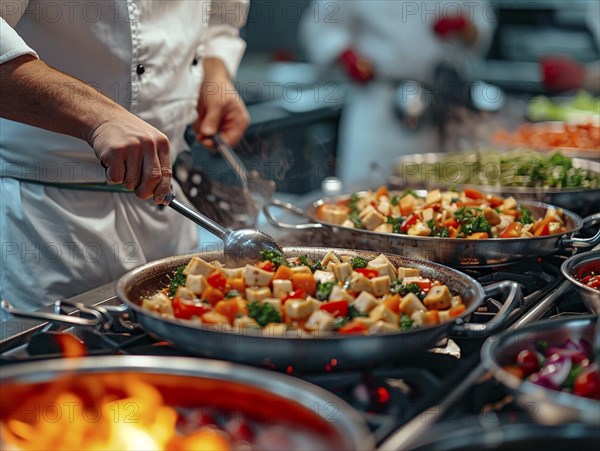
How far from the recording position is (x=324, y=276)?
57.9 inches

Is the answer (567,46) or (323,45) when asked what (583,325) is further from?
(567,46)

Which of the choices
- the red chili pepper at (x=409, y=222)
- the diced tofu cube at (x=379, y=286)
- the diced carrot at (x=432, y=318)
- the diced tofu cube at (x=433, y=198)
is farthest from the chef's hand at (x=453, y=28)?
the diced carrot at (x=432, y=318)

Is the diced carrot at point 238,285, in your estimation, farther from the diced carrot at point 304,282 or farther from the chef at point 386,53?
the chef at point 386,53

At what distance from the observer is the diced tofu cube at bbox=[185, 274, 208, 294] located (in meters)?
1.39

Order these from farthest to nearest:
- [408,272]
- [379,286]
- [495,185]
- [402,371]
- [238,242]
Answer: [495,185]
[238,242]
[408,272]
[379,286]
[402,371]

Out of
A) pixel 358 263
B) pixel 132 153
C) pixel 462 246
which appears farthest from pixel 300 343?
pixel 462 246

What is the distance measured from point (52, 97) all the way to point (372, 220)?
799mm

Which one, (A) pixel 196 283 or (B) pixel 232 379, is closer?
(B) pixel 232 379

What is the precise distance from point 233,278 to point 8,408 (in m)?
0.52

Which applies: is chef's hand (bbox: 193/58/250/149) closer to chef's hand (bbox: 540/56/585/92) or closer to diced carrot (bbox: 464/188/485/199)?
diced carrot (bbox: 464/188/485/199)

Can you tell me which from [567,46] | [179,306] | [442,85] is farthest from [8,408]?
[567,46]

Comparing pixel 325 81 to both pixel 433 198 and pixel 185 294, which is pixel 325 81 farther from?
pixel 185 294

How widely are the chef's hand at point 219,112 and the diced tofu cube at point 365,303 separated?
1132mm

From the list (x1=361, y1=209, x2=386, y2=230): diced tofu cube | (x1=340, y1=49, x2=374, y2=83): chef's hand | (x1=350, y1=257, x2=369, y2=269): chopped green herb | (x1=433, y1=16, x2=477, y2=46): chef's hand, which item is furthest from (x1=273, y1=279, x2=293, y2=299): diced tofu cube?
(x1=433, y1=16, x2=477, y2=46): chef's hand
